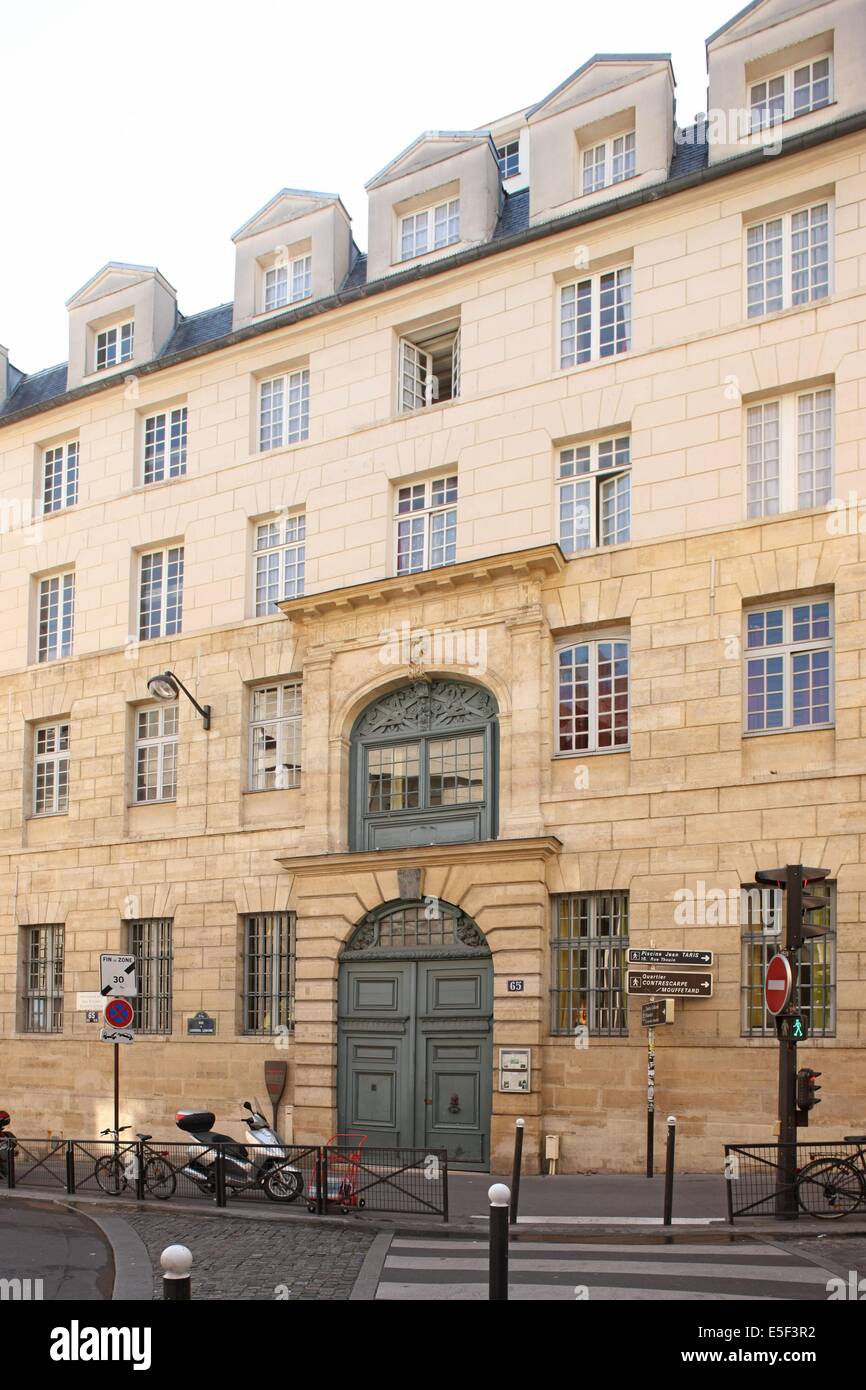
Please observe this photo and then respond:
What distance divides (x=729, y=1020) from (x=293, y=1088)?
7.41 m

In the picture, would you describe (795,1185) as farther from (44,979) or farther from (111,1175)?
(44,979)

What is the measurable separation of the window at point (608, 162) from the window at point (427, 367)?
323 cm

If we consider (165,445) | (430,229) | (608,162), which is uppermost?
(608,162)

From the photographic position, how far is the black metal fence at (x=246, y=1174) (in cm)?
1527

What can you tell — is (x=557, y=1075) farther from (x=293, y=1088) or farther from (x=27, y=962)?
(x=27, y=962)

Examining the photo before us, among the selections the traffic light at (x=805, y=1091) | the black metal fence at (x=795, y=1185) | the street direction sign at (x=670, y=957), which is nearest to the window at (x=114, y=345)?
the street direction sign at (x=670, y=957)

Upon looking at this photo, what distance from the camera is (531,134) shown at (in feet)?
77.2

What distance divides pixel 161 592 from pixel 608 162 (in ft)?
36.9

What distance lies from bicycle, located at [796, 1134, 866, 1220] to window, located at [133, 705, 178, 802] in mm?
14198

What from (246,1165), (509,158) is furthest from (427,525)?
(246,1165)

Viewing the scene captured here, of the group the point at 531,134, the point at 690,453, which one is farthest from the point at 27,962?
the point at 531,134

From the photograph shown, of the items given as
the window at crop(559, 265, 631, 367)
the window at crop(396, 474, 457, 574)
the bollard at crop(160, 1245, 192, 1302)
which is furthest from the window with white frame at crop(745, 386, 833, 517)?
the bollard at crop(160, 1245, 192, 1302)

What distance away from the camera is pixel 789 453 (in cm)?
2014

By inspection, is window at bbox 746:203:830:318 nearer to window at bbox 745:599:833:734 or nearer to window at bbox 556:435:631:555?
window at bbox 556:435:631:555
